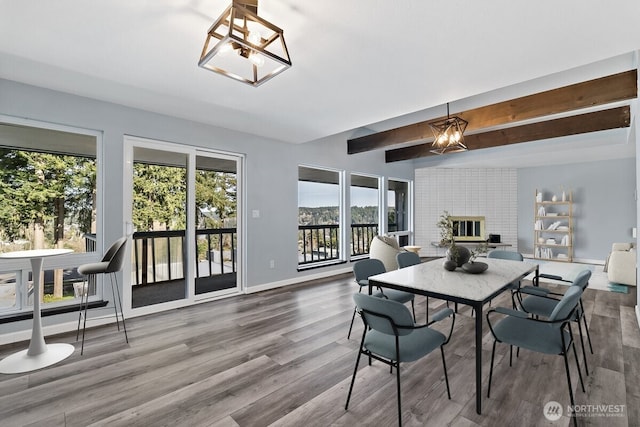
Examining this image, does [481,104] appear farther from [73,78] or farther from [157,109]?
[73,78]

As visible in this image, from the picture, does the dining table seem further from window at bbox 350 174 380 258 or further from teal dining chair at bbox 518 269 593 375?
window at bbox 350 174 380 258

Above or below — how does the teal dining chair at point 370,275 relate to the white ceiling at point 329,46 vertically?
below

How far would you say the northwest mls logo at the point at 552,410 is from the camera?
1.77 m

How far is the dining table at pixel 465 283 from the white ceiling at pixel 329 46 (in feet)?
5.77

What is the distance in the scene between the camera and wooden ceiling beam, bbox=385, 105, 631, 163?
14.3 feet

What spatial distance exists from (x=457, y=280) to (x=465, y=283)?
11 cm

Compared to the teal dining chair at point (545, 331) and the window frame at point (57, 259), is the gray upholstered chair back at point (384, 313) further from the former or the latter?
the window frame at point (57, 259)

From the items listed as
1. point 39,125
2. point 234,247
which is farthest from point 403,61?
point 234,247

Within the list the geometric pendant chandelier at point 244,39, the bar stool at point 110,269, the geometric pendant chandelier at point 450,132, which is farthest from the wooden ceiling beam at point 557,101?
the bar stool at point 110,269

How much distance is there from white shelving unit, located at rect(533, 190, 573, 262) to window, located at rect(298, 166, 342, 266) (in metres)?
5.32

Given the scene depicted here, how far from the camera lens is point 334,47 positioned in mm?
2180

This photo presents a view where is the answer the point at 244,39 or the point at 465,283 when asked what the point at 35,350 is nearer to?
the point at 244,39

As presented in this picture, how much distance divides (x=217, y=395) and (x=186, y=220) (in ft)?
8.14

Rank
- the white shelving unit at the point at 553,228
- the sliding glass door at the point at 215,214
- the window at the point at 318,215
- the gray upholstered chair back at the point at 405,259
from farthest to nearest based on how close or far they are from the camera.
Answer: the white shelving unit at the point at 553,228, the window at the point at 318,215, the sliding glass door at the point at 215,214, the gray upholstered chair back at the point at 405,259
